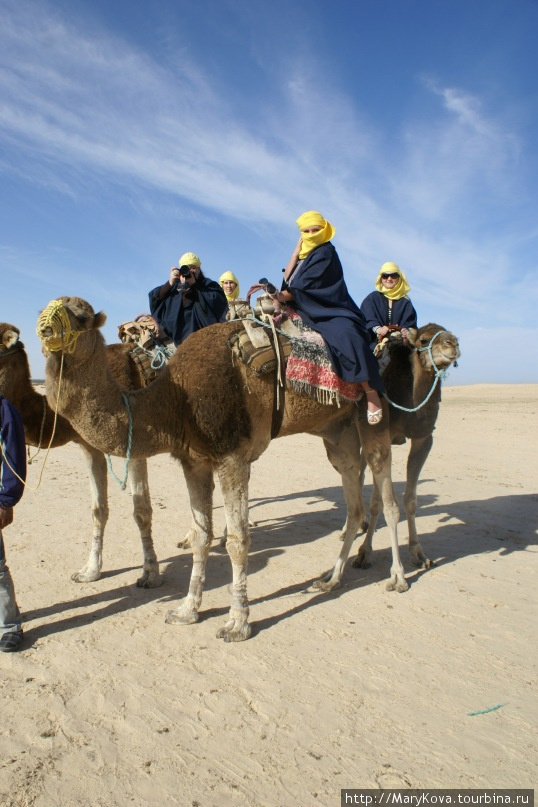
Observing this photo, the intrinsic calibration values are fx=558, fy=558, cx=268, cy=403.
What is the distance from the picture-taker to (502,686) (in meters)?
3.87

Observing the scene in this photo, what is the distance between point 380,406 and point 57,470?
8192 millimetres

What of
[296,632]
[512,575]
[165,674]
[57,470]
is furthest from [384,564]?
[57,470]

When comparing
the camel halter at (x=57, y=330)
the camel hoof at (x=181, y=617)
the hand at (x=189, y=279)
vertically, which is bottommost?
the camel hoof at (x=181, y=617)

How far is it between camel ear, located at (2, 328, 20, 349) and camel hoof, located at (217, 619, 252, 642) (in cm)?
289

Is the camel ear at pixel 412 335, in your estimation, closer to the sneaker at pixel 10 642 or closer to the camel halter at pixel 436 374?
the camel halter at pixel 436 374

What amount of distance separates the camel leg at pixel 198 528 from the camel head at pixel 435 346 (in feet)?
9.03

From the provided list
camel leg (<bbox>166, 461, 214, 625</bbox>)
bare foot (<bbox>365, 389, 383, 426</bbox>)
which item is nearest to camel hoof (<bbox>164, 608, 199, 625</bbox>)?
camel leg (<bbox>166, 461, 214, 625</bbox>)

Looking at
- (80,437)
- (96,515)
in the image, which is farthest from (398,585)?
(80,437)

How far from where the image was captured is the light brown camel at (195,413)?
3764mm

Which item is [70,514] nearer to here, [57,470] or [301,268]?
[57,470]

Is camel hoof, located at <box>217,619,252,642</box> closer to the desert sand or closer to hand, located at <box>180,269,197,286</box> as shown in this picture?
the desert sand

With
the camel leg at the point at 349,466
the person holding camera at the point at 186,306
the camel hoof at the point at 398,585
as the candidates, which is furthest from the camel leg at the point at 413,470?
the person holding camera at the point at 186,306

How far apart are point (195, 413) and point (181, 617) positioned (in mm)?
1795

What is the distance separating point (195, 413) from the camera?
4.35 metres
